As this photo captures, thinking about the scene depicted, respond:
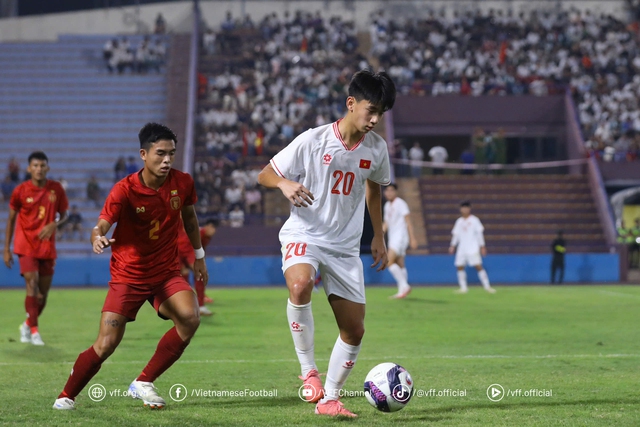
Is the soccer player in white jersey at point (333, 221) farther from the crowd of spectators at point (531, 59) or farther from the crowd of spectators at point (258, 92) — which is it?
the crowd of spectators at point (531, 59)

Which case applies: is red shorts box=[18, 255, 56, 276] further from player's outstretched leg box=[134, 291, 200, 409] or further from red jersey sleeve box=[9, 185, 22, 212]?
player's outstretched leg box=[134, 291, 200, 409]

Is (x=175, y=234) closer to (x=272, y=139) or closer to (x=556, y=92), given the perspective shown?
(x=272, y=139)

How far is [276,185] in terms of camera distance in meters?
6.58

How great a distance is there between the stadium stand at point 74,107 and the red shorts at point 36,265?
65.0 feet

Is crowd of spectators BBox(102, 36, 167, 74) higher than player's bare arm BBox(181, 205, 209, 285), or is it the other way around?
crowd of spectators BBox(102, 36, 167, 74)

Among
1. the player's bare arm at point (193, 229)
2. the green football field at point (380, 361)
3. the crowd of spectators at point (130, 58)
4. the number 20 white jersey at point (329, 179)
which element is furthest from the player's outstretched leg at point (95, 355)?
the crowd of spectators at point (130, 58)

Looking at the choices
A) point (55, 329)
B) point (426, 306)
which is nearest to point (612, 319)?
point (426, 306)

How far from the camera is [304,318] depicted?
6.94 metres

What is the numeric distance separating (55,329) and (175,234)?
739 centimetres

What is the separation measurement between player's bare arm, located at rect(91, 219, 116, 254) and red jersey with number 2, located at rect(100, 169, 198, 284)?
325 millimetres

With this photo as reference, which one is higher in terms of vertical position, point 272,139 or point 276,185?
point 272,139

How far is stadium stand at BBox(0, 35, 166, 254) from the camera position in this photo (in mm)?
33719

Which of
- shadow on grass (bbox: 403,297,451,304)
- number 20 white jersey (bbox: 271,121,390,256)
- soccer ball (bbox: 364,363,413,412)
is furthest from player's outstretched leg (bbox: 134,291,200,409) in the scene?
shadow on grass (bbox: 403,297,451,304)

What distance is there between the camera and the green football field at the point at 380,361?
259 inches
